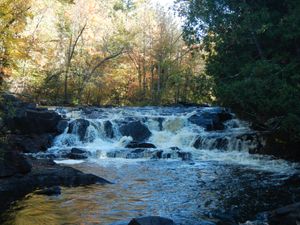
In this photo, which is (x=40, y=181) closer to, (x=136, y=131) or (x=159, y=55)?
(x=136, y=131)

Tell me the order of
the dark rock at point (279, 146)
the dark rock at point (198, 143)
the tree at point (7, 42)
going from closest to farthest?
the tree at point (7, 42)
the dark rock at point (279, 146)
the dark rock at point (198, 143)

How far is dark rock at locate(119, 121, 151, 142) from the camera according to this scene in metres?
21.7

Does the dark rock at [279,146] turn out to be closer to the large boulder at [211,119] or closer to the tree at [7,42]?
the large boulder at [211,119]

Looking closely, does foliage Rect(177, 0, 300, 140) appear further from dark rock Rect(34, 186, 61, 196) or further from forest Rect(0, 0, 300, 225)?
dark rock Rect(34, 186, 61, 196)

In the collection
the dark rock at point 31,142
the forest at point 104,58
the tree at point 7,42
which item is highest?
the forest at point 104,58

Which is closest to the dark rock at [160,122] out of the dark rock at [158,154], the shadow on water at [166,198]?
the dark rock at [158,154]

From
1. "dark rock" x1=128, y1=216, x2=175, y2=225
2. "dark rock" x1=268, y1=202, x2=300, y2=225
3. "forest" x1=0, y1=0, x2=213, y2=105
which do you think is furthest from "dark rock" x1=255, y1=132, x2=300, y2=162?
"forest" x1=0, y1=0, x2=213, y2=105

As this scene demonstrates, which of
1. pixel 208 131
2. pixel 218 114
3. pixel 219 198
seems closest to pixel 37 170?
pixel 219 198

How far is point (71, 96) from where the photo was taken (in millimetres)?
36812

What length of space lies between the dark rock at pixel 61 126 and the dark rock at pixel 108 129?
2.11 m

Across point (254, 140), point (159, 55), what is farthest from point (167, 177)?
point (159, 55)

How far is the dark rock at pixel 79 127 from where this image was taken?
71.4 feet

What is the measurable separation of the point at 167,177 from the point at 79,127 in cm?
966

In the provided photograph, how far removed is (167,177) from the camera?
13.5 metres
